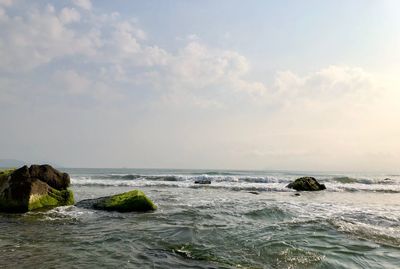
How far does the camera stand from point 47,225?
1212cm

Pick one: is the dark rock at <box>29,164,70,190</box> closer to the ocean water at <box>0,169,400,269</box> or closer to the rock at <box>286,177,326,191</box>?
the ocean water at <box>0,169,400,269</box>

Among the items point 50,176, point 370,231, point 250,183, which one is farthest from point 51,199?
point 250,183

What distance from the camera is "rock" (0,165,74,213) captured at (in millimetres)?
15445

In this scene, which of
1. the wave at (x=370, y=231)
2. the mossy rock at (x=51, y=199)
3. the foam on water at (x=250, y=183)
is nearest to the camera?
the wave at (x=370, y=231)

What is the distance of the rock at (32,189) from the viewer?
50.7ft

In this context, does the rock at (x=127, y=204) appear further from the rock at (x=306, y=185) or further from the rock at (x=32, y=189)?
the rock at (x=306, y=185)

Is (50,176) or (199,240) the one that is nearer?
(199,240)

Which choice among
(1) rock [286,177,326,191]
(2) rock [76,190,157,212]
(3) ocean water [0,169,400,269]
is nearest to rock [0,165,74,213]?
(3) ocean water [0,169,400,269]

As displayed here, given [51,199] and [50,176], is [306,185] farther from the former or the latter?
[51,199]

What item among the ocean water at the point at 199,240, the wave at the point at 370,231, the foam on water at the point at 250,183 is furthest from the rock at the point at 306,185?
the wave at the point at 370,231

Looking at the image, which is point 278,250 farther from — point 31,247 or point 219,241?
point 31,247

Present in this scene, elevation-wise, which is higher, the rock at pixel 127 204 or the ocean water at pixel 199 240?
the rock at pixel 127 204

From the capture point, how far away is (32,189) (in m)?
16.0

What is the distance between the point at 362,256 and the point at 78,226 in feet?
28.1
